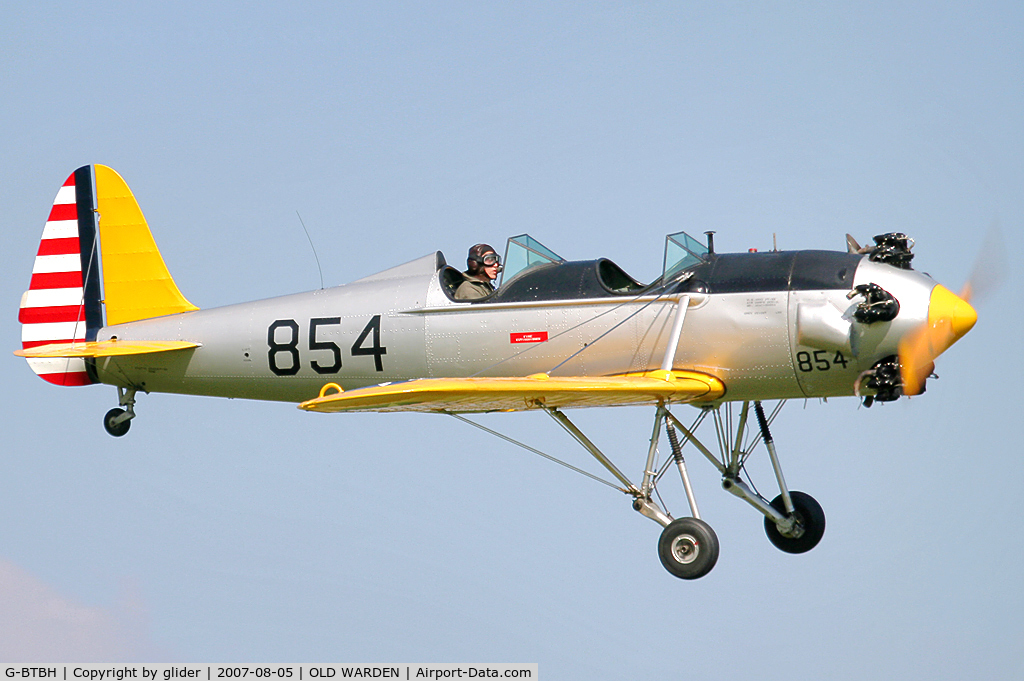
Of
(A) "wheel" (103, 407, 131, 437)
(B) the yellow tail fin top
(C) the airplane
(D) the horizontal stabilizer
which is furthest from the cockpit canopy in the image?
(A) "wheel" (103, 407, 131, 437)

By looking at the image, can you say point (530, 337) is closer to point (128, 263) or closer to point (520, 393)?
point (520, 393)

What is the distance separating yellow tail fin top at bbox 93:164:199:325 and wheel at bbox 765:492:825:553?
20.7ft

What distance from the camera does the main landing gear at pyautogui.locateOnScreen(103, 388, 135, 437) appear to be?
47.7 feet

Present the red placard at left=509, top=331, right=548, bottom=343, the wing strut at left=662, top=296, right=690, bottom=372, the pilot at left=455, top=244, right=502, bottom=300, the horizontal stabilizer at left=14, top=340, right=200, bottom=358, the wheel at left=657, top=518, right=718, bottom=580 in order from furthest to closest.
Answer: the horizontal stabilizer at left=14, top=340, right=200, bottom=358 < the pilot at left=455, top=244, right=502, bottom=300 < the red placard at left=509, top=331, right=548, bottom=343 < the wing strut at left=662, top=296, right=690, bottom=372 < the wheel at left=657, top=518, right=718, bottom=580

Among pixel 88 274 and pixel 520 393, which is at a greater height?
pixel 88 274

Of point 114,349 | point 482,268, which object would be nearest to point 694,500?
point 482,268

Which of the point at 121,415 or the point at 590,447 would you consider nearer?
the point at 590,447

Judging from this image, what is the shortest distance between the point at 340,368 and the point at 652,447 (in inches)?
129

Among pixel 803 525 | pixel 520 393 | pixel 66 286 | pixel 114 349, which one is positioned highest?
pixel 66 286

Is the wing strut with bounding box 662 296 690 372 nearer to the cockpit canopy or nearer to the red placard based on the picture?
the cockpit canopy

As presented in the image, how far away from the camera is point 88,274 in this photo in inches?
590

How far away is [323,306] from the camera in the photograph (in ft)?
44.4

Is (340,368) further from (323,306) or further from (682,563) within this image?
(682,563)

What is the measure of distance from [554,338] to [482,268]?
4.80ft
